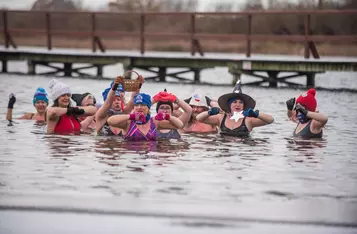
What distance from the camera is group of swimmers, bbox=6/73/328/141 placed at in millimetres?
14445

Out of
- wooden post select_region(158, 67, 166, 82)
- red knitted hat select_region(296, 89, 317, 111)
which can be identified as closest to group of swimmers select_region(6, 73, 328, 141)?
red knitted hat select_region(296, 89, 317, 111)

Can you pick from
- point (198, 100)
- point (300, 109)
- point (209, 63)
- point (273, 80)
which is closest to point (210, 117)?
point (198, 100)

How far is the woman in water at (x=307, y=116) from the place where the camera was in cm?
1511

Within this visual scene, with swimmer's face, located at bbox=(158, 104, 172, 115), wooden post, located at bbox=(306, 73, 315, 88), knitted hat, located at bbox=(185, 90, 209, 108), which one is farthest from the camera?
wooden post, located at bbox=(306, 73, 315, 88)

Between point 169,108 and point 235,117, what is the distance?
1234mm

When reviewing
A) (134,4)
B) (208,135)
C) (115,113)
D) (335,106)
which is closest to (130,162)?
(115,113)

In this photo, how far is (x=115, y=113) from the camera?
591 inches

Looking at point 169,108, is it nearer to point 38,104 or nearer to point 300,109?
point 300,109

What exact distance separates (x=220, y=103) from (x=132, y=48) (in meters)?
42.9

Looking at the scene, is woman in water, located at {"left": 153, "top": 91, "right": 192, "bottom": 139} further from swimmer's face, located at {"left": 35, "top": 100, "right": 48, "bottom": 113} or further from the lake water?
swimmer's face, located at {"left": 35, "top": 100, "right": 48, "bottom": 113}

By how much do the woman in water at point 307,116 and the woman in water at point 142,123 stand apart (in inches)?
73.2

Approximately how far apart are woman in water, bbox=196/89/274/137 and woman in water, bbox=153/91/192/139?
460 mm

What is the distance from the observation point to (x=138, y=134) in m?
14.4

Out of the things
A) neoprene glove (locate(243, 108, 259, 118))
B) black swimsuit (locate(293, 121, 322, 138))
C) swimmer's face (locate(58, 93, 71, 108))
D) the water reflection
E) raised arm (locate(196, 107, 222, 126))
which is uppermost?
swimmer's face (locate(58, 93, 71, 108))
